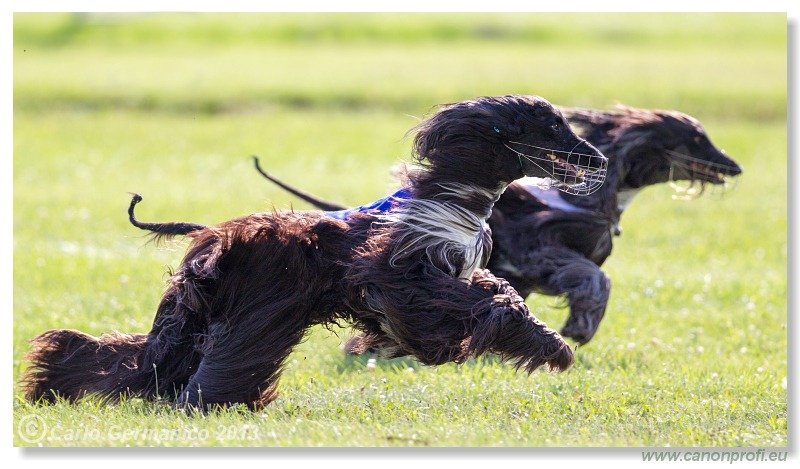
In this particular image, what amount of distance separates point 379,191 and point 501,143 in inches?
283

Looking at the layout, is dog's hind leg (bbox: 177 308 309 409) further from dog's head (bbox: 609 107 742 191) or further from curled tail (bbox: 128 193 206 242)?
dog's head (bbox: 609 107 742 191)

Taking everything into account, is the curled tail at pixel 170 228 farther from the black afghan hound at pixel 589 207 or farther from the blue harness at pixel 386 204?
the black afghan hound at pixel 589 207

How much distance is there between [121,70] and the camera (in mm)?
18938

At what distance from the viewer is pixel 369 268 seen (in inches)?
188

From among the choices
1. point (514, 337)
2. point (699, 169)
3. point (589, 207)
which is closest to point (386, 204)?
point (514, 337)

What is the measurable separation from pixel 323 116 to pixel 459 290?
39.5 ft

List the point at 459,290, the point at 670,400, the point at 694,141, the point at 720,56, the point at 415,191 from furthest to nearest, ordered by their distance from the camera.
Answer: the point at 720,56 < the point at 694,141 < the point at 670,400 < the point at 415,191 < the point at 459,290

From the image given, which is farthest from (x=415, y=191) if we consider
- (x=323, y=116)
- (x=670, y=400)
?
(x=323, y=116)

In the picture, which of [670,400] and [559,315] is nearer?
[670,400]

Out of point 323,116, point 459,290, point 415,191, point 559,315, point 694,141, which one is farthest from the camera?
point 323,116

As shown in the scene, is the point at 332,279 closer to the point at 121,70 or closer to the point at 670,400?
the point at 670,400

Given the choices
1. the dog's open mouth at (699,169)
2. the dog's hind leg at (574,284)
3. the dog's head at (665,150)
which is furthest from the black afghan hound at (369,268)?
the dog's open mouth at (699,169)

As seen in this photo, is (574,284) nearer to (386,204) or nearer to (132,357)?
(386,204)

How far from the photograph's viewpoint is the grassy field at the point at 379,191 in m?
5.04
